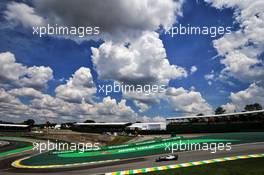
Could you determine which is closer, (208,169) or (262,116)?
(208,169)

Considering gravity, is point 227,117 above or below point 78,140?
above

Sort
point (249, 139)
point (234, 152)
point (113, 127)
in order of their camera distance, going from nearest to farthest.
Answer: point (234, 152) < point (249, 139) < point (113, 127)

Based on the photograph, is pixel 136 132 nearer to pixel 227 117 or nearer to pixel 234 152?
pixel 227 117

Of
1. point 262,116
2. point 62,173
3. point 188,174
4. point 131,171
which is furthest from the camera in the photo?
point 262,116

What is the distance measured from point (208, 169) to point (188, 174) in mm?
2605

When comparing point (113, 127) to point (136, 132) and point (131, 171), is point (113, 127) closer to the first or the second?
point (136, 132)

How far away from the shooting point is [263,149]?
109ft

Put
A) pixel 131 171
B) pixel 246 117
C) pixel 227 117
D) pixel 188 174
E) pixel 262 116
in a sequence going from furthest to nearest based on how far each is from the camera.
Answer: pixel 227 117
pixel 246 117
pixel 262 116
pixel 131 171
pixel 188 174

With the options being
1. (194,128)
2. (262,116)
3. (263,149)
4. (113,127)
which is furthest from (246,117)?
(113,127)

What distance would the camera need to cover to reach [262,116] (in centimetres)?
6781

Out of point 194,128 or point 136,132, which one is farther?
point 136,132

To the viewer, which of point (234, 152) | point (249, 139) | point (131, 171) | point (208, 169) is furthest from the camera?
point (249, 139)

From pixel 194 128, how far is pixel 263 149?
36691mm

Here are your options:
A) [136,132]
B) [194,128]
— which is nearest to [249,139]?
[194,128]
